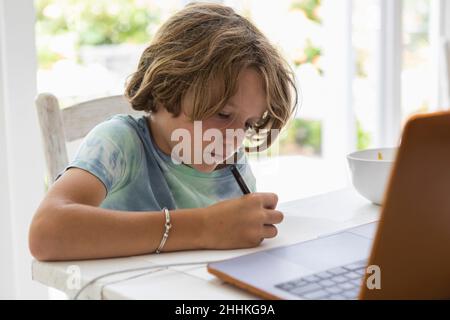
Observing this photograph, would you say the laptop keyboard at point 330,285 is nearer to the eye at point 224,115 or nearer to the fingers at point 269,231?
the fingers at point 269,231

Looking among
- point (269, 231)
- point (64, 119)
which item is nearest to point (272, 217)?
point (269, 231)

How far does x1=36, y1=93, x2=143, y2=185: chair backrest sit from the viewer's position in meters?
1.07

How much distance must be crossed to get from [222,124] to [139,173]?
0.54 feet

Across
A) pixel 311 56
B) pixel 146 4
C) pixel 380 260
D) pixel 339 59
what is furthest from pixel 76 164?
pixel 146 4

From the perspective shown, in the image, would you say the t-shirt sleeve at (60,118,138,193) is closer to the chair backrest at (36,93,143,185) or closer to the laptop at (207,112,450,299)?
the chair backrest at (36,93,143,185)

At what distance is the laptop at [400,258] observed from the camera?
1.85ft

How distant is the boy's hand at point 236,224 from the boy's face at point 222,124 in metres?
0.21

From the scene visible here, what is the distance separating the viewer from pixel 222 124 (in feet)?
3.46

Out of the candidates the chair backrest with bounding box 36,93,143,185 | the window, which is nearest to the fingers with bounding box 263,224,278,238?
the chair backrest with bounding box 36,93,143,185

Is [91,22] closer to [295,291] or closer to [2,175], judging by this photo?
[2,175]

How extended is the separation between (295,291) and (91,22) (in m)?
4.58

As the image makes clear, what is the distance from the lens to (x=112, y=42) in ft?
16.6

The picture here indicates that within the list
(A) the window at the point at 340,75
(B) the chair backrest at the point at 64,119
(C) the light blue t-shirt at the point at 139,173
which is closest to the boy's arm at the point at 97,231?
(C) the light blue t-shirt at the point at 139,173

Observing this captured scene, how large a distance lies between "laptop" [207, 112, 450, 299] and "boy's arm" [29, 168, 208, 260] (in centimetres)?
10
